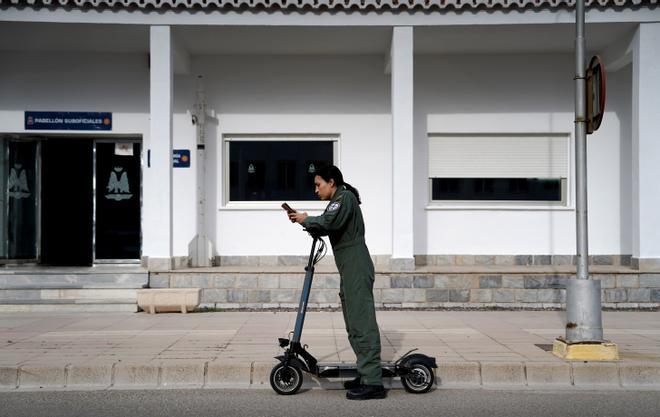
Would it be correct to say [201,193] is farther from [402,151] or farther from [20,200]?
[402,151]

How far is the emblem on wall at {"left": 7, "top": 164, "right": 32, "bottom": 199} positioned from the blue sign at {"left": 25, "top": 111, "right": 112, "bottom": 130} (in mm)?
993

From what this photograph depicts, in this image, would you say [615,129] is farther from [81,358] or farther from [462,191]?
[81,358]

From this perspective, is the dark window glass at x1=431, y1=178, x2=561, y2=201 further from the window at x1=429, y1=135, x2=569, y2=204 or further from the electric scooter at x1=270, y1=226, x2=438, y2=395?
the electric scooter at x1=270, y1=226, x2=438, y2=395

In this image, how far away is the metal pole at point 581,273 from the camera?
7.27 meters

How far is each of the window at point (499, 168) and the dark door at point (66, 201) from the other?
7.32 m

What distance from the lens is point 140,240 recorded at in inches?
553

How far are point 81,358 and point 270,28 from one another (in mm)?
7042

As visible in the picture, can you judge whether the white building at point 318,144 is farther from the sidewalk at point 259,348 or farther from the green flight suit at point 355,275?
the green flight suit at point 355,275

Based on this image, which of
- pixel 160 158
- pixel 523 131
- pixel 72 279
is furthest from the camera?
pixel 523 131

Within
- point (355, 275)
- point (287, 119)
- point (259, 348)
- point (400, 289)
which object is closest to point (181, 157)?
point (287, 119)

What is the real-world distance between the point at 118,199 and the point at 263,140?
3.30m

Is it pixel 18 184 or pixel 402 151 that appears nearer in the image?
pixel 402 151

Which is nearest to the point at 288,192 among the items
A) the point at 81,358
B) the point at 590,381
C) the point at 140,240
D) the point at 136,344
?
the point at 140,240

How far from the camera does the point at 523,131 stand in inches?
539
